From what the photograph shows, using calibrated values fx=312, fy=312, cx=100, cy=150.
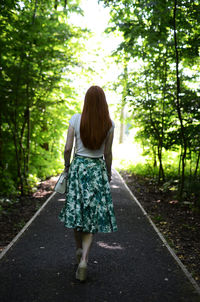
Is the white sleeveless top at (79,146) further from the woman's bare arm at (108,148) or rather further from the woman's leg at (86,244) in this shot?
the woman's leg at (86,244)

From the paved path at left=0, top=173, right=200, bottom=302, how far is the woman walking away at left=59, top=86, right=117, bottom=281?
334mm

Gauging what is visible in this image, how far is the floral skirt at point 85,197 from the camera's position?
12.5 feet

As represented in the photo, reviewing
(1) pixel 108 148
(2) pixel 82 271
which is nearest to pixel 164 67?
(1) pixel 108 148

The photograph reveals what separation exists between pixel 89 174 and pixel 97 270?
1.31 metres

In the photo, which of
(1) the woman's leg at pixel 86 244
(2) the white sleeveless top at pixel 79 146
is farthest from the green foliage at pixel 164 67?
(1) the woman's leg at pixel 86 244

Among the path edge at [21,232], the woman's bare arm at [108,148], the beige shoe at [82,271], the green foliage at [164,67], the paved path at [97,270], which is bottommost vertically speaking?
the paved path at [97,270]

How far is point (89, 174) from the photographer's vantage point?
151 inches

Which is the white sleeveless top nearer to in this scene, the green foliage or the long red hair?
the long red hair

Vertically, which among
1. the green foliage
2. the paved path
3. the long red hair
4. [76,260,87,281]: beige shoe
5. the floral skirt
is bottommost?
the paved path

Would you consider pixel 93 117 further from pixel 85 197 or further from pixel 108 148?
Result: pixel 85 197

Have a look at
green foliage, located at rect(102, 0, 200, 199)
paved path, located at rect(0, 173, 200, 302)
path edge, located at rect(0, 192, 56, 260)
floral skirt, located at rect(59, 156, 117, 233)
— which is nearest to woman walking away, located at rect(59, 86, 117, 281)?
floral skirt, located at rect(59, 156, 117, 233)

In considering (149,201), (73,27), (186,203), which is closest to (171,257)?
(186,203)

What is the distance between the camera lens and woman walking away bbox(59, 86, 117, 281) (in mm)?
3707

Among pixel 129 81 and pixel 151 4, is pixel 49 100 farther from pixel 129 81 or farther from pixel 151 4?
pixel 151 4
